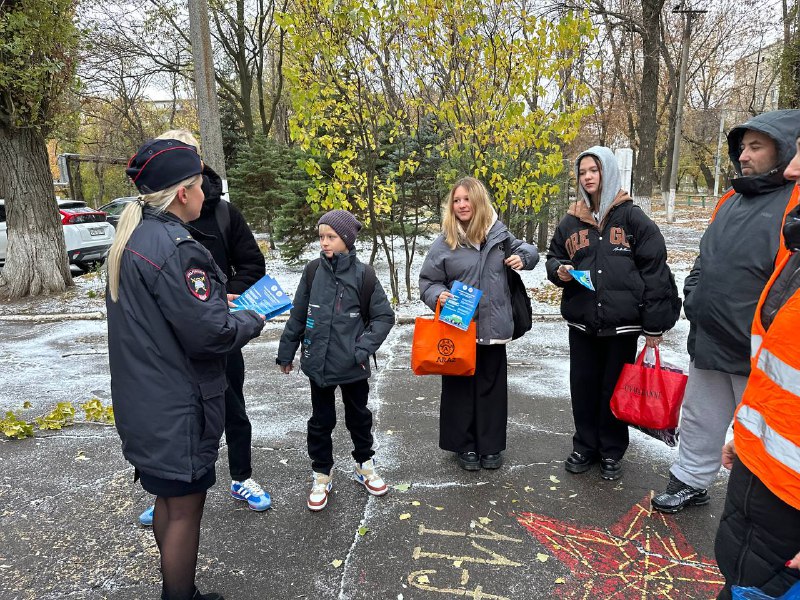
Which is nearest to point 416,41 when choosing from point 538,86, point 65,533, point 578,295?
point 538,86

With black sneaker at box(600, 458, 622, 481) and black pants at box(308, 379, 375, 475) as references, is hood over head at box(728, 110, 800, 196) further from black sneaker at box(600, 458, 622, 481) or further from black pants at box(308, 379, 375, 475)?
black pants at box(308, 379, 375, 475)

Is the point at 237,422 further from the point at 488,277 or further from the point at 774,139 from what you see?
the point at 774,139

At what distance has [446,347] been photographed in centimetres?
332

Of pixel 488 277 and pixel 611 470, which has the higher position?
pixel 488 277

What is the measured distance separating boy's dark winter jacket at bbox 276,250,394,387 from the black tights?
99 centimetres

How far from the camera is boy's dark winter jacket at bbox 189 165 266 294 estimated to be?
2.87 meters

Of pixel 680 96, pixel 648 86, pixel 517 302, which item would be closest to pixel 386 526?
pixel 517 302

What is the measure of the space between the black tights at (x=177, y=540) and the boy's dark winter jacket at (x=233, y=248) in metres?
1.19

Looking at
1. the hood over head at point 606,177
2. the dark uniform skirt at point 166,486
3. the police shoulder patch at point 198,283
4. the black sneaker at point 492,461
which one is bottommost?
the black sneaker at point 492,461

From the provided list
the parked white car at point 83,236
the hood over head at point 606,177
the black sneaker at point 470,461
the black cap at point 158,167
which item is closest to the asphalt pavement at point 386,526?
the black sneaker at point 470,461

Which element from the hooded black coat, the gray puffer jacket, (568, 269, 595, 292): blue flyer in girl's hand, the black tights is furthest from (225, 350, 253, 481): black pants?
the hooded black coat

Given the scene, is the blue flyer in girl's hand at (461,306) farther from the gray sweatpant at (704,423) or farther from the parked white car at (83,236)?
the parked white car at (83,236)

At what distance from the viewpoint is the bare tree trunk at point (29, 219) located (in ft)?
28.7

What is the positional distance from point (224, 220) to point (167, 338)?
3.64 ft
